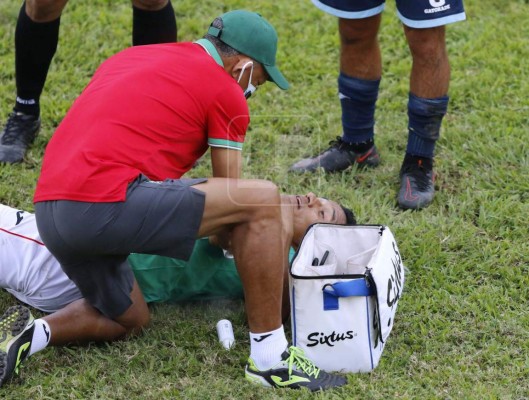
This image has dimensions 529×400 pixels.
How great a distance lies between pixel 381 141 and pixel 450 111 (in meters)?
0.56

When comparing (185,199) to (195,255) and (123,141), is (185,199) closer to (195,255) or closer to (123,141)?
(123,141)

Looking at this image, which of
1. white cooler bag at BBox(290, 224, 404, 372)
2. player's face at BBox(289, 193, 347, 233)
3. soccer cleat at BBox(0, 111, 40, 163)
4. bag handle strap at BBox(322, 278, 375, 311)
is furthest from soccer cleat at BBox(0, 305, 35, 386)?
soccer cleat at BBox(0, 111, 40, 163)

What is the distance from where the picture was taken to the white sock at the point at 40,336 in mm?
3765

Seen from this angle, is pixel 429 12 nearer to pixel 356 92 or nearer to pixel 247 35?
pixel 356 92

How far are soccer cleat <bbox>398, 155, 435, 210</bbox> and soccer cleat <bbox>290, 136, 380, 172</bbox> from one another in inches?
11.1

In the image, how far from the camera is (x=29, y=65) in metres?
5.25

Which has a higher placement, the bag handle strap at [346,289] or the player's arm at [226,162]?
the player's arm at [226,162]

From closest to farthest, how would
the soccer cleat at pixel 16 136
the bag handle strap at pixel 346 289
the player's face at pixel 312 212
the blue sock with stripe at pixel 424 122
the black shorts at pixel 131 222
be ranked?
the black shorts at pixel 131 222 < the bag handle strap at pixel 346 289 < the player's face at pixel 312 212 < the blue sock with stripe at pixel 424 122 < the soccer cleat at pixel 16 136

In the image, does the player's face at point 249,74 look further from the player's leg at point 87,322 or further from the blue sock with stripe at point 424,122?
the blue sock with stripe at point 424,122

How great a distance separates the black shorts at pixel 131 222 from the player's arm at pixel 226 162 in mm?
133

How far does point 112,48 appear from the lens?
648 cm

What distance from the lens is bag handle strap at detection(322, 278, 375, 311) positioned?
3.75 metres

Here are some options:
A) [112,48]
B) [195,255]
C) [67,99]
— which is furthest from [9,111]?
[195,255]

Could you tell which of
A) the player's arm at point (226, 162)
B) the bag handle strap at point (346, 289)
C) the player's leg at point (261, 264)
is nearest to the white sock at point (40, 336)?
the player's leg at point (261, 264)
